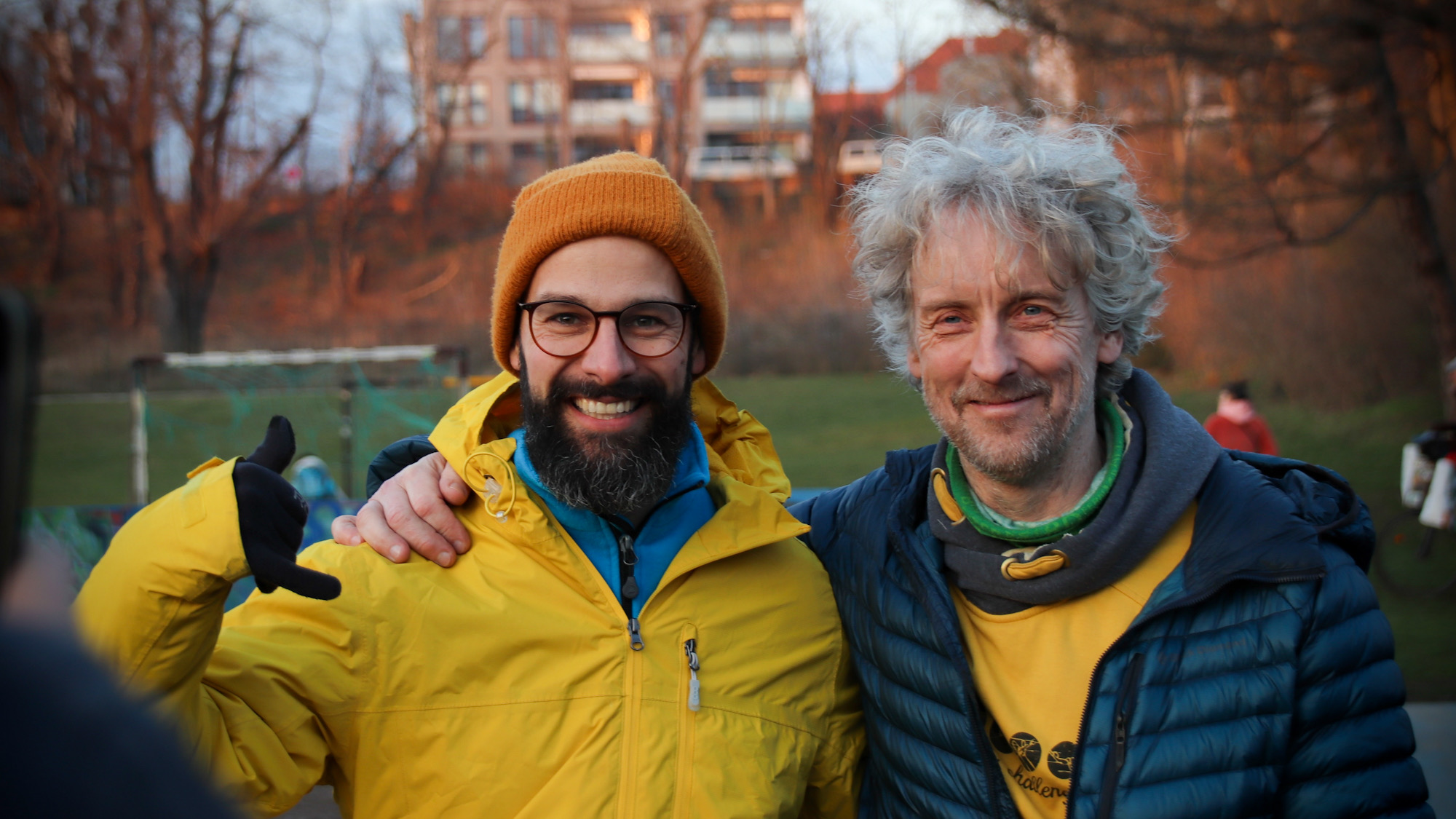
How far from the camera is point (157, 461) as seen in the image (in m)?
15.5

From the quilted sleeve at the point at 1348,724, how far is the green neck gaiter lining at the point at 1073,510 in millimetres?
430

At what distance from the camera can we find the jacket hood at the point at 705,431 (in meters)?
2.21

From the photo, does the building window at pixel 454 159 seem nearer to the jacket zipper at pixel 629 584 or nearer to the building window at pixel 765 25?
the building window at pixel 765 25

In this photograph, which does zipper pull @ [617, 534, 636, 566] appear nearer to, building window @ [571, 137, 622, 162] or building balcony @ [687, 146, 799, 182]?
building balcony @ [687, 146, 799, 182]

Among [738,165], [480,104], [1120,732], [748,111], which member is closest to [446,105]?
[480,104]

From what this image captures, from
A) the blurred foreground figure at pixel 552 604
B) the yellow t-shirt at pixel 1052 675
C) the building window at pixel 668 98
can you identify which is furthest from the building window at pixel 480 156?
the yellow t-shirt at pixel 1052 675

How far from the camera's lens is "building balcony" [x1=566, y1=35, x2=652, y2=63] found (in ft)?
131

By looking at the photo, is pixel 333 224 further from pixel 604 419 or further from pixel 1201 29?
pixel 604 419

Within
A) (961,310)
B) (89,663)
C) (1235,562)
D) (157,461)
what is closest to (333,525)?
(961,310)

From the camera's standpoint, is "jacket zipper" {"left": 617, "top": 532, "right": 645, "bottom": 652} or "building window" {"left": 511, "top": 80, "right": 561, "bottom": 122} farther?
"building window" {"left": 511, "top": 80, "right": 561, "bottom": 122}

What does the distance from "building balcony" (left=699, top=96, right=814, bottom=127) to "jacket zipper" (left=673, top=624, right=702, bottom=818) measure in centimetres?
4302

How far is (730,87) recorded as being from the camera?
45.9 metres

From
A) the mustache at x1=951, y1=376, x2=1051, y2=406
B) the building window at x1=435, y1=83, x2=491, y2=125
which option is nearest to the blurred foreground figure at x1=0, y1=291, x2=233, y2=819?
the mustache at x1=951, y1=376, x2=1051, y2=406

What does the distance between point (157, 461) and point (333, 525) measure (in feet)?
51.3
